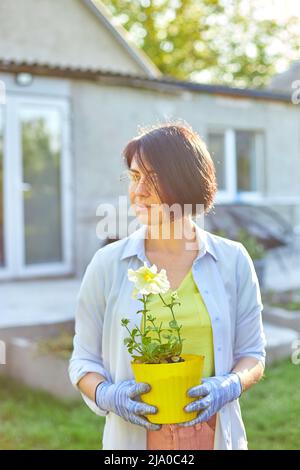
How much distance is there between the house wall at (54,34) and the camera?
35.8ft

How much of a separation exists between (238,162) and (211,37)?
15.7 meters

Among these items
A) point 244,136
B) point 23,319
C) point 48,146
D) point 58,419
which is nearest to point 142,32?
point 244,136

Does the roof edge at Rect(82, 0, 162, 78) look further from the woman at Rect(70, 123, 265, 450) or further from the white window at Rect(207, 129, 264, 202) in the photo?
the woman at Rect(70, 123, 265, 450)

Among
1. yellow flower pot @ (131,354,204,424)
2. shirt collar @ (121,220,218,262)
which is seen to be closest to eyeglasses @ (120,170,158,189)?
shirt collar @ (121,220,218,262)

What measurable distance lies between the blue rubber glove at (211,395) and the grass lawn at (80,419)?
235 cm

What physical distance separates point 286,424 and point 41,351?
1845 millimetres

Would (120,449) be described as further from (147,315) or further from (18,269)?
(18,269)

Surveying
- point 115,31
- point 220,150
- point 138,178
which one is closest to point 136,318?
point 138,178

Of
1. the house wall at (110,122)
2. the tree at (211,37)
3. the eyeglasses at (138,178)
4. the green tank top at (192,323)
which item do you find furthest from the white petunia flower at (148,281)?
the tree at (211,37)

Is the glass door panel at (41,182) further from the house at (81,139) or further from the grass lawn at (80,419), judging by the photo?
the grass lawn at (80,419)

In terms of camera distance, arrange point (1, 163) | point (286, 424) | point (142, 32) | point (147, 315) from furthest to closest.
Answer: point (142, 32) < point (1, 163) < point (286, 424) < point (147, 315)

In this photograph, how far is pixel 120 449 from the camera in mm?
1822

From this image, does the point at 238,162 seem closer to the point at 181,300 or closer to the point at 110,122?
the point at 110,122

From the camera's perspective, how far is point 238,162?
10.6 metres
